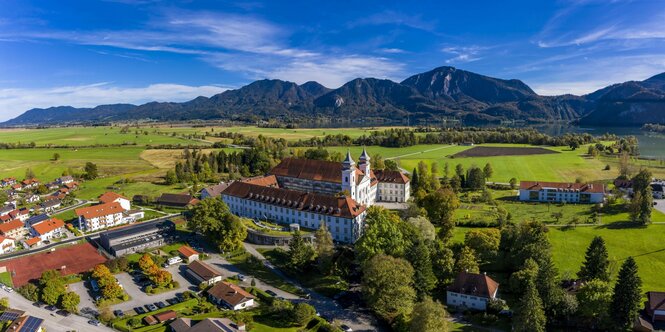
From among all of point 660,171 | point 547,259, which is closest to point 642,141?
point 660,171

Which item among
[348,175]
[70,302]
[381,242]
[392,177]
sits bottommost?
[70,302]

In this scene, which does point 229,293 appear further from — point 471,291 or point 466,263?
point 466,263

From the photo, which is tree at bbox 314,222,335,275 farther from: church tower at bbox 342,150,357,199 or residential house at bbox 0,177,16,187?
residential house at bbox 0,177,16,187

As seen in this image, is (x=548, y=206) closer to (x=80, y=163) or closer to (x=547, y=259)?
(x=547, y=259)

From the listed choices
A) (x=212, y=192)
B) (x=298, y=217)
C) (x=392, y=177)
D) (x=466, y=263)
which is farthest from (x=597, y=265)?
(x=212, y=192)

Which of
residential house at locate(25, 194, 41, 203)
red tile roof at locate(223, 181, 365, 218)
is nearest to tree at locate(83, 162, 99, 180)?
residential house at locate(25, 194, 41, 203)
